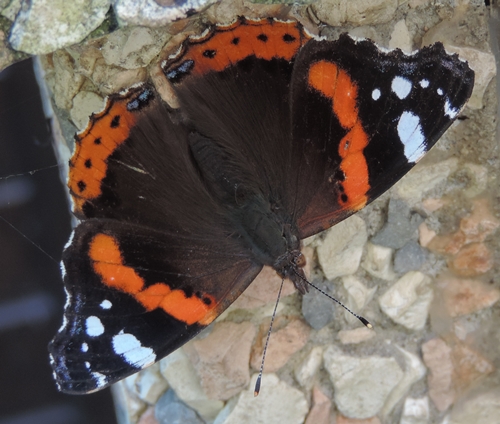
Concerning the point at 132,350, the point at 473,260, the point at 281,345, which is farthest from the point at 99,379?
the point at 473,260

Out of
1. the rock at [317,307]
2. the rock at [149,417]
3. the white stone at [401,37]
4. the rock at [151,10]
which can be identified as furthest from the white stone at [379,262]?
the rock at [151,10]

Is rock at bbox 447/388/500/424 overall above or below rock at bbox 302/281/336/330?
below

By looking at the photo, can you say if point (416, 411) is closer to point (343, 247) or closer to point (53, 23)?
point (343, 247)

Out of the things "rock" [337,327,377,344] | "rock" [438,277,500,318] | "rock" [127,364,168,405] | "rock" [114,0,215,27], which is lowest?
"rock" [127,364,168,405]

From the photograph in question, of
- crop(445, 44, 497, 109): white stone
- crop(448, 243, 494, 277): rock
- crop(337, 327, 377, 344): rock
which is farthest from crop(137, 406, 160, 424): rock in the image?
crop(445, 44, 497, 109): white stone

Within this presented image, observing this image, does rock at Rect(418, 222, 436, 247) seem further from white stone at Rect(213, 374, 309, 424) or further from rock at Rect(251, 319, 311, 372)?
white stone at Rect(213, 374, 309, 424)

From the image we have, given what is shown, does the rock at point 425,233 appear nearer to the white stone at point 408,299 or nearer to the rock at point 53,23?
the white stone at point 408,299

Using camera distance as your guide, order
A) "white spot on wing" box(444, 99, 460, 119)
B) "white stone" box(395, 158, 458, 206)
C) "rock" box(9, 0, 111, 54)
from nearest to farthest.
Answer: "rock" box(9, 0, 111, 54)
"white spot on wing" box(444, 99, 460, 119)
"white stone" box(395, 158, 458, 206)

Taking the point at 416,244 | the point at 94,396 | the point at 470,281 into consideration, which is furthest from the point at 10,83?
the point at 470,281
